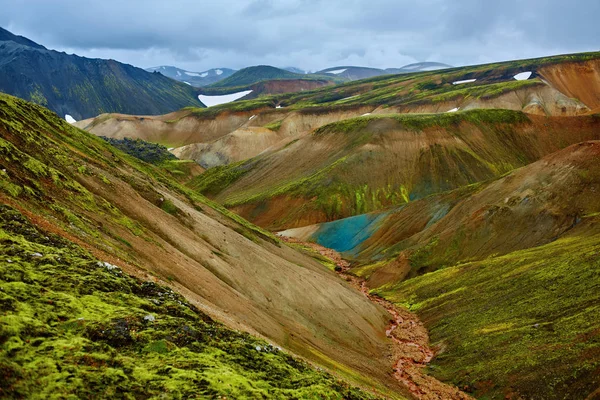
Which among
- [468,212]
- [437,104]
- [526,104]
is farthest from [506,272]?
[526,104]

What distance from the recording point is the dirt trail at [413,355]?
28422mm

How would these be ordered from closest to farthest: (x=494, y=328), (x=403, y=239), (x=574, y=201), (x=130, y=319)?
(x=130, y=319), (x=494, y=328), (x=574, y=201), (x=403, y=239)

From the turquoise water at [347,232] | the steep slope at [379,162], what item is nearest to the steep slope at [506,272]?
the turquoise water at [347,232]

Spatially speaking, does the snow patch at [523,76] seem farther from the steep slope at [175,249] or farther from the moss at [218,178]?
the steep slope at [175,249]

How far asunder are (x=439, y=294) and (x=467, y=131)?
82.0 metres

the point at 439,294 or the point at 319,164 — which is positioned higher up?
the point at 319,164

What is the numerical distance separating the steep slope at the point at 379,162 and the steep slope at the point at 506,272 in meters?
19.0

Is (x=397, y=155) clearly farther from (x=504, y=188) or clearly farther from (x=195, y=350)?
(x=195, y=350)

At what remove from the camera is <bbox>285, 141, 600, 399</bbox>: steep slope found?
2699 centimetres

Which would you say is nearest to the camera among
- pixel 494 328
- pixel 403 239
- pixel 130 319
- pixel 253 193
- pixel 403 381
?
pixel 130 319

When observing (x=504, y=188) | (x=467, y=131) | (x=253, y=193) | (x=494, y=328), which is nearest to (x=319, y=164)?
(x=253, y=193)

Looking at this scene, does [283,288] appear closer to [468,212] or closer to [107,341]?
[107,341]

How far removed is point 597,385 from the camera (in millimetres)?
22094

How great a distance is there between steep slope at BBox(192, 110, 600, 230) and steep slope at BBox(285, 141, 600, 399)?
1896cm
